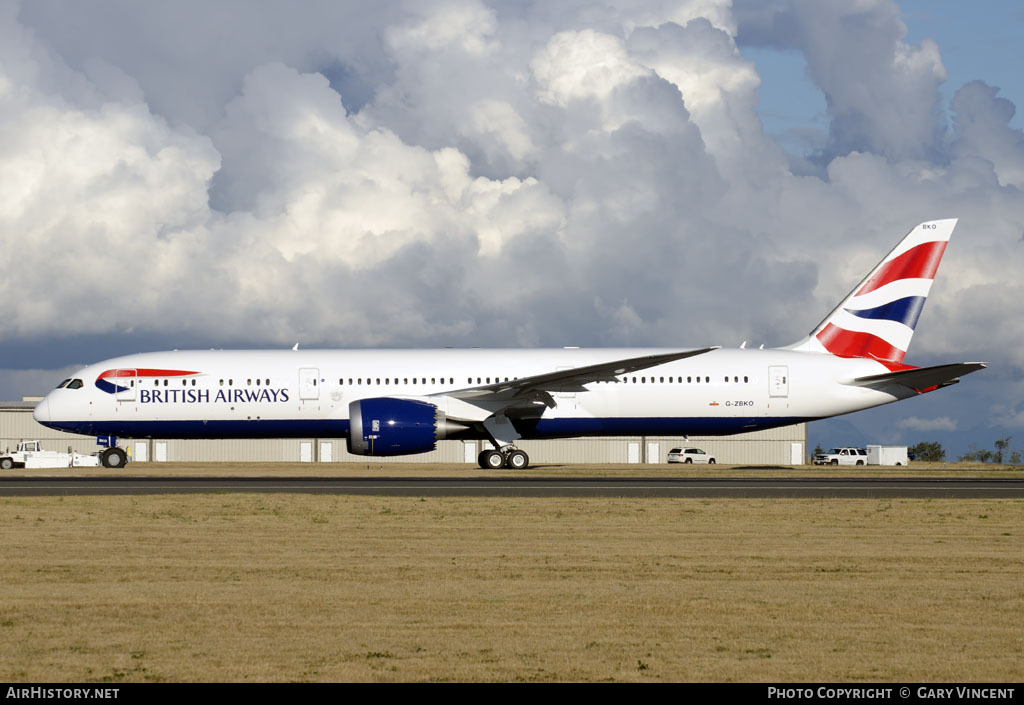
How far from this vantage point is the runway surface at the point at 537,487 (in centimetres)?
2650

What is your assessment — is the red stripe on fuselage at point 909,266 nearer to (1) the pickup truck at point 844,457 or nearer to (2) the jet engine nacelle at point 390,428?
(2) the jet engine nacelle at point 390,428

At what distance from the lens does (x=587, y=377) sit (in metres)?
39.2

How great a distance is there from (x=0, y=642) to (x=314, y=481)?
23.5 m

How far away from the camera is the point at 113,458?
141 ft

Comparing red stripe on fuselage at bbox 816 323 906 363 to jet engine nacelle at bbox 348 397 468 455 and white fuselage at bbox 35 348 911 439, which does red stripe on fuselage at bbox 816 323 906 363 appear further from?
jet engine nacelle at bbox 348 397 468 455

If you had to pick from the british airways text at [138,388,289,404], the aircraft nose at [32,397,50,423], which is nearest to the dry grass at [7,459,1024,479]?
the aircraft nose at [32,397,50,423]

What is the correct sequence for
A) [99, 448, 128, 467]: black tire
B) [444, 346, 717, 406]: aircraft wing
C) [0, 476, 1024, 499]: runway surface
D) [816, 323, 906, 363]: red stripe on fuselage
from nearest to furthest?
1. [0, 476, 1024, 499]: runway surface
2. [444, 346, 717, 406]: aircraft wing
3. [816, 323, 906, 363]: red stripe on fuselage
4. [99, 448, 128, 467]: black tire

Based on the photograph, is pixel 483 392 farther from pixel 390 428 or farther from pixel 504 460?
pixel 390 428

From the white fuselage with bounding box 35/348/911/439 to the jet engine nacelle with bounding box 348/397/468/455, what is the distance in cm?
251

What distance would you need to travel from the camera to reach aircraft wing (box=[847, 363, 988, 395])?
3731cm

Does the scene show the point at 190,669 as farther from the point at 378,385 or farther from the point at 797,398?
the point at 797,398

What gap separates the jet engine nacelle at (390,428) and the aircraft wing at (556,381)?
7.13 ft

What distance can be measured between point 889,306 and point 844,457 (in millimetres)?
42308

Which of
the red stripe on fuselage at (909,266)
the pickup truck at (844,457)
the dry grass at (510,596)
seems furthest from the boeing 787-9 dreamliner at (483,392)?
the pickup truck at (844,457)
